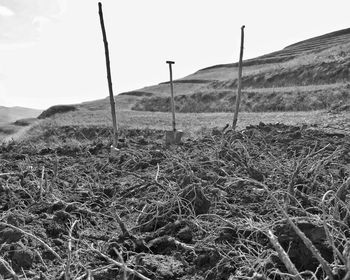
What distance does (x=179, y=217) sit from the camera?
12.9ft

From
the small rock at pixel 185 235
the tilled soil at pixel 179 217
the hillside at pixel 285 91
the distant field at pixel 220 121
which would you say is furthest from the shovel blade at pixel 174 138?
the hillside at pixel 285 91

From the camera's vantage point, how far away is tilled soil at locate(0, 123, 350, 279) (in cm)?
299

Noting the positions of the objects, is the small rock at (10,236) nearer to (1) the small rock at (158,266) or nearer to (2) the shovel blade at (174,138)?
(1) the small rock at (158,266)

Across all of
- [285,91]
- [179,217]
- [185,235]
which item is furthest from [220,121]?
[185,235]

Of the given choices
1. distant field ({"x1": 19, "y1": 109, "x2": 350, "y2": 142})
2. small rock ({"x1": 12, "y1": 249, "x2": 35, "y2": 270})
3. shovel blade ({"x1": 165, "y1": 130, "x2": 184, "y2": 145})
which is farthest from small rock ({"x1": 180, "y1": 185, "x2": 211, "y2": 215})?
distant field ({"x1": 19, "y1": 109, "x2": 350, "y2": 142})

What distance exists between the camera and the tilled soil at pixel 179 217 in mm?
2986

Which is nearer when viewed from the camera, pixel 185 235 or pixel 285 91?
pixel 185 235

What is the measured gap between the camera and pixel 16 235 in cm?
359

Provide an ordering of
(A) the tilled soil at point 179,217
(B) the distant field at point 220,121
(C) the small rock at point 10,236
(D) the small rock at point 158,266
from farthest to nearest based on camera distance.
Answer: (B) the distant field at point 220,121
(C) the small rock at point 10,236
(D) the small rock at point 158,266
(A) the tilled soil at point 179,217

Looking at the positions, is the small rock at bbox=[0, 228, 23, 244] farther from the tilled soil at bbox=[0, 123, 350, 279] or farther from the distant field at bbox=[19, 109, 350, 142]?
the distant field at bbox=[19, 109, 350, 142]

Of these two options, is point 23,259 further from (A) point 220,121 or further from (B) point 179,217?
(A) point 220,121

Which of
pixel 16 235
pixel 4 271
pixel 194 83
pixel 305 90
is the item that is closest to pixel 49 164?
pixel 16 235

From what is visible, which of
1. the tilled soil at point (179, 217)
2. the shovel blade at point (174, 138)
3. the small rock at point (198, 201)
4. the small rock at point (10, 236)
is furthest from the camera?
the shovel blade at point (174, 138)

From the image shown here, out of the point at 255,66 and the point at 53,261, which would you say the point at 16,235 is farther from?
the point at 255,66
